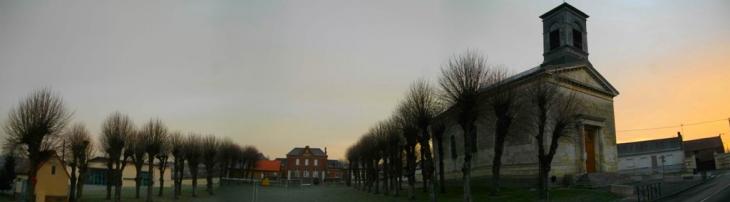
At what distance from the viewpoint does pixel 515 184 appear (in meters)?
32.8

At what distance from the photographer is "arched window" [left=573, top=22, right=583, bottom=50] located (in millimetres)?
37259

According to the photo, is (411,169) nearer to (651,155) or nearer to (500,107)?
(500,107)

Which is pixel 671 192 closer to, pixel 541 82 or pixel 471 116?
pixel 541 82

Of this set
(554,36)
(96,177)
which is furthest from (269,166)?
(554,36)

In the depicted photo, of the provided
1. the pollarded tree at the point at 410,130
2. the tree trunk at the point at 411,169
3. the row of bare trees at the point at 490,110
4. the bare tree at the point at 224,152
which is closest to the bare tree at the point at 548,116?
the row of bare trees at the point at 490,110

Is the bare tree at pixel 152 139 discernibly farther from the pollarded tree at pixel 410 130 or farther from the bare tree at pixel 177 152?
the pollarded tree at pixel 410 130

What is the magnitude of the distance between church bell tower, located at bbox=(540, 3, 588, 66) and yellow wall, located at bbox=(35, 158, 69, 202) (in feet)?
134

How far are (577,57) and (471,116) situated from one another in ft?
50.1

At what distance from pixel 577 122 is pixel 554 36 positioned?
8.44m

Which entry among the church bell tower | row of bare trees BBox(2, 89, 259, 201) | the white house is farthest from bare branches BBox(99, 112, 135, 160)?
the white house

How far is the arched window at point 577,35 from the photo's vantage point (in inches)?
1467

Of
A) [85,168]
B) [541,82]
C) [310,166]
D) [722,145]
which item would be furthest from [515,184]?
[310,166]

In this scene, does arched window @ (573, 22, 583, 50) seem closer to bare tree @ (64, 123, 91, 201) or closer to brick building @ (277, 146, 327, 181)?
bare tree @ (64, 123, 91, 201)

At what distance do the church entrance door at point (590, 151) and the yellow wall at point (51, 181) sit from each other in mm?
41322
